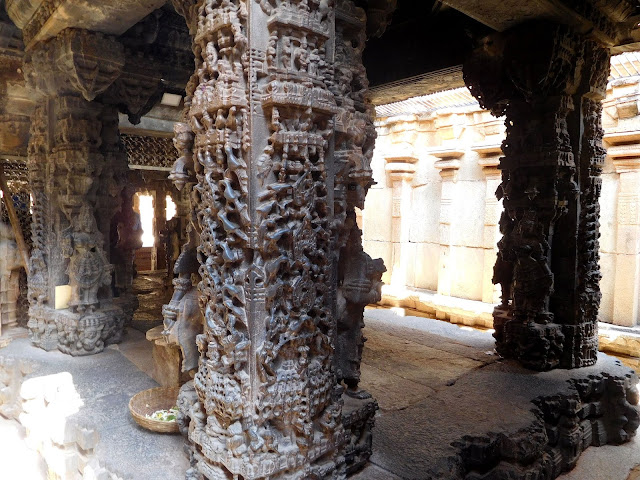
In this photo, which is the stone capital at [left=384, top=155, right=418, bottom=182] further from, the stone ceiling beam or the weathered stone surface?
the stone ceiling beam

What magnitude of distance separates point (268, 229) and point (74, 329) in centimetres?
322

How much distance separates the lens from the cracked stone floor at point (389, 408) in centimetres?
261

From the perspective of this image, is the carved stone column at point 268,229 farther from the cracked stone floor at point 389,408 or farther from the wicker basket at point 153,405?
the wicker basket at point 153,405

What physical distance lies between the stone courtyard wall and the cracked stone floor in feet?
8.72

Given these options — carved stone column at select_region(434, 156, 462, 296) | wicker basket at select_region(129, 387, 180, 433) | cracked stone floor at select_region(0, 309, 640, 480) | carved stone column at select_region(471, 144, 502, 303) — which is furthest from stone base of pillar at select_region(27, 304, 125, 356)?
carved stone column at select_region(471, 144, 502, 303)

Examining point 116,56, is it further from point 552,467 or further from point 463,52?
point 552,467

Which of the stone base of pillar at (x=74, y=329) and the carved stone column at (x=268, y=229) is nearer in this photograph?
the carved stone column at (x=268, y=229)

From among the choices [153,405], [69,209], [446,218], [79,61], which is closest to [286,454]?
[153,405]

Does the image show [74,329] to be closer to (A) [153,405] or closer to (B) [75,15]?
(A) [153,405]

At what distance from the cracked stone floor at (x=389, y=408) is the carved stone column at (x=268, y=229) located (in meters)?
0.48

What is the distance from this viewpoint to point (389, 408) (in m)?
3.31

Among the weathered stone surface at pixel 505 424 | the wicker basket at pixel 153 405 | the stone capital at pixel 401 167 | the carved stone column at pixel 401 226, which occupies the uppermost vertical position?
the stone capital at pixel 401 167

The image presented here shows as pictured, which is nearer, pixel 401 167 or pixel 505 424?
pixel 505 424

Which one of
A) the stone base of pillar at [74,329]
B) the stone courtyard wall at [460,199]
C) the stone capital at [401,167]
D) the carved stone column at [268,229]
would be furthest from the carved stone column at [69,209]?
the stone capital at [401,167]
